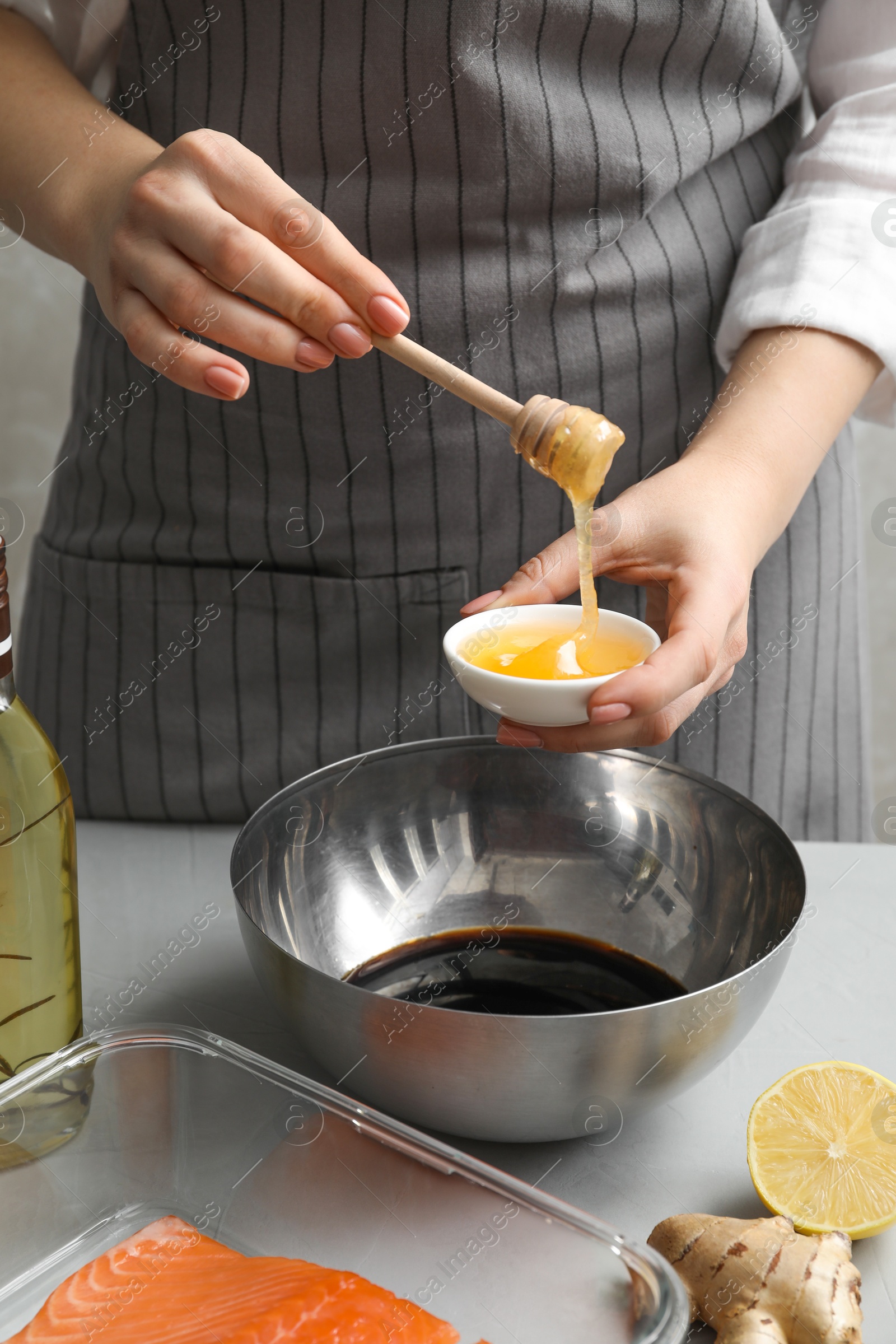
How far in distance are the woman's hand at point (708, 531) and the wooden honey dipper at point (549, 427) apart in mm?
105

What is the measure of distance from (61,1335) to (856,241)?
0.90 metres

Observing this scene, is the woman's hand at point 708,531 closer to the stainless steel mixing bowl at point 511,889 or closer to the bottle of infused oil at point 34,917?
the stainless steel mixing bowl at point 511,889

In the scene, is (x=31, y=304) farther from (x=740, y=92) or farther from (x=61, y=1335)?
(x=61, y=1335)

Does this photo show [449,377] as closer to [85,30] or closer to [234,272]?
[234,272]

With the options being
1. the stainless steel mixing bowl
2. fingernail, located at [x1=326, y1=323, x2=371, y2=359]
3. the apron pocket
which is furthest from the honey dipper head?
the apron pocket

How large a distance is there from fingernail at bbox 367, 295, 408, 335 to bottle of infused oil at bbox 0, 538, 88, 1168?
0.92 ft

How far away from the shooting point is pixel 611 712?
26.0 inches

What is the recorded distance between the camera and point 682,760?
1116 mm

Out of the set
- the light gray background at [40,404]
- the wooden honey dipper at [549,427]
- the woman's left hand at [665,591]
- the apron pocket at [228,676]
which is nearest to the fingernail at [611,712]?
the woman's left hand at [665,591]

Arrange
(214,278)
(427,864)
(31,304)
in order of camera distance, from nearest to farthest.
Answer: (214,278) < (427,864) < (31,304)

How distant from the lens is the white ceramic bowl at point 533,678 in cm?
68

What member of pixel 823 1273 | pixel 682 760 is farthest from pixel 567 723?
pixel 682 760

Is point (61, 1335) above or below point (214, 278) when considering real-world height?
below

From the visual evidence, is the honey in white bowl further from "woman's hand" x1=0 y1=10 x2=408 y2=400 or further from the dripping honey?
"woman's hand" x1=0 y1=10 x2=408 y2=400
